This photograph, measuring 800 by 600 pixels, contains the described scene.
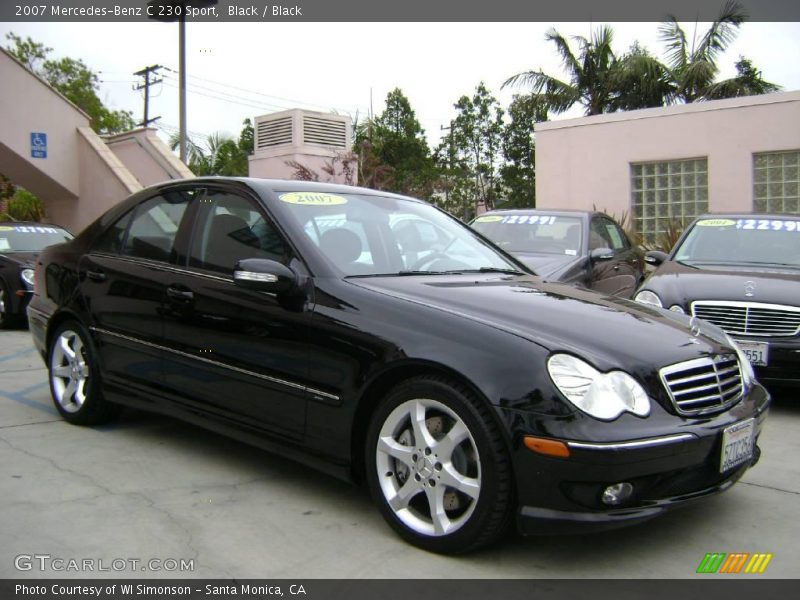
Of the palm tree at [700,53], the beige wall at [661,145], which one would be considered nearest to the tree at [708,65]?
the palm tree at [700,53]

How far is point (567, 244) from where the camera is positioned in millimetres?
8203

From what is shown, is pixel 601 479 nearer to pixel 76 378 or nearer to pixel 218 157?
pixel 76 378

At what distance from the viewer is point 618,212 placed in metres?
15.0

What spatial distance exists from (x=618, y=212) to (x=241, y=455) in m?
11.9

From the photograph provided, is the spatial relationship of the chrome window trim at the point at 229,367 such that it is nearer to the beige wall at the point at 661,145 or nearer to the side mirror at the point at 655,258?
the side mirror at the point at 655,258

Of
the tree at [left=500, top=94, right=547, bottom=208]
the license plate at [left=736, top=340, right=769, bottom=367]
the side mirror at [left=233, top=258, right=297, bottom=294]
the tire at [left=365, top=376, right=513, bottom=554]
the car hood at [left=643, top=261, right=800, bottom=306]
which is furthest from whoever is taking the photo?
the tree at [left=500, top=94, right=547, bottom=208]

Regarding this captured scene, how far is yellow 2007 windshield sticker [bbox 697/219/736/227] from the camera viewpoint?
7.39 metres

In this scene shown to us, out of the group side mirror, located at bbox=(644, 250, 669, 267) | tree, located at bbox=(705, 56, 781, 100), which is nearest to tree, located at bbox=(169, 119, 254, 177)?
tree, located at bbox=(705, 56, 781, 100)

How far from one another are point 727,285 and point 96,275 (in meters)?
4.44

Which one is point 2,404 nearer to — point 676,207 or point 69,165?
point 676,207

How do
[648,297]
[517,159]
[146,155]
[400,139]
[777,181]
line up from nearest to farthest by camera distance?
1. [648,297]
2. [777,181]
3. [146,155]
4. [400,139]
5. [517,159]

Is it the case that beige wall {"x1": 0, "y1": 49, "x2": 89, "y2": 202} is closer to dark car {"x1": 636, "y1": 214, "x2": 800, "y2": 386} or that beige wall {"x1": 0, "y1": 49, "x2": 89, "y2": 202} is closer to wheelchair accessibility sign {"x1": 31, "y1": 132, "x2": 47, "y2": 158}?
wheelchair accessibility sign {"x1": 31, "y1": 132, "x2": 47, "y2": 158}

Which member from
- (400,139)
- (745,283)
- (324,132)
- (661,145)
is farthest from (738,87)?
(745,283)

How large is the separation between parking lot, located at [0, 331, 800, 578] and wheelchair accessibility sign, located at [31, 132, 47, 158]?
1431 centimetres
